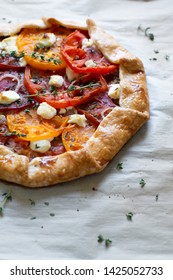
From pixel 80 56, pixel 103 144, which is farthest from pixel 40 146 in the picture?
pixel 80 56

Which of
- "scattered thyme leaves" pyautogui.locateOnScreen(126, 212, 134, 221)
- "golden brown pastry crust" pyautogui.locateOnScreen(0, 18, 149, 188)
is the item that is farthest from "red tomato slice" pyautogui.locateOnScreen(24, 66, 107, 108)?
"scattered thyme leaves" pyautogui.locateOnScreen(126, 212, 134, 221)

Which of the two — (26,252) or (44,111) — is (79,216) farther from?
(44,111)

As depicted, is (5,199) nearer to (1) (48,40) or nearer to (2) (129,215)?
(2) (129,215)

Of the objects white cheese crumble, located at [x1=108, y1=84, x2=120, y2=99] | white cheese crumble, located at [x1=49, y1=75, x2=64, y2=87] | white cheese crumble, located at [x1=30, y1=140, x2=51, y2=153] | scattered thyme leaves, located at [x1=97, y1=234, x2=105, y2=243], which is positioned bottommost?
scattered thyme leaves, located at [x1=97, y1=234, x2=105, y2=243]

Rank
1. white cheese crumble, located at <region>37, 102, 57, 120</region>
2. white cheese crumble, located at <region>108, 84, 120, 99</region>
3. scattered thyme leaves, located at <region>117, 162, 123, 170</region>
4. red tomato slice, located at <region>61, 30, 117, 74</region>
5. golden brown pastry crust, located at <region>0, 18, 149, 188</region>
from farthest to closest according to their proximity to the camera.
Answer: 1. red tomato slice, located at <region>61, 30, 117, 74</region>
2. white cheese crumble, located at <region>108, 84, 120, 99</region>
3. white cheese crumble, located at <region>37, 102, 57, 120</region>
4. scattered thyme leaves, located at <region>117, 162, 123, 170</region>
5. golden brown pastry crust, located at <region>0, 18, 149, 188</region>

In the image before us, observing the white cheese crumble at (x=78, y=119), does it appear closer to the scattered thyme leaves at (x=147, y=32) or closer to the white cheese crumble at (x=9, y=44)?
the white cheese crumble at (x=9, y=44)

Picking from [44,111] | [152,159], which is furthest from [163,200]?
[44,111]

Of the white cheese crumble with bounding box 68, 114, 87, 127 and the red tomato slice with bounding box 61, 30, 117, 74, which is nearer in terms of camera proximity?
the white cheese crumble with bounding box 68, 114, 87, 127

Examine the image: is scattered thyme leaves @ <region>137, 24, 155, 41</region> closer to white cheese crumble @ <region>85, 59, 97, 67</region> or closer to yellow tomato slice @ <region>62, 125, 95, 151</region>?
white cheese crumble @ <region>85, 59, 97, 67</region>
